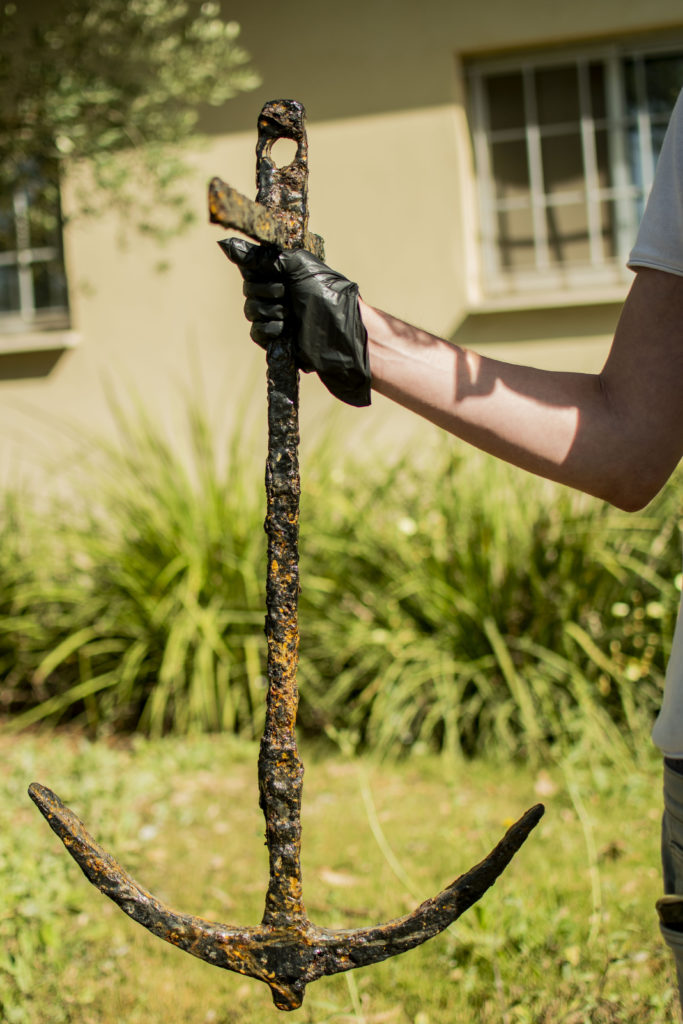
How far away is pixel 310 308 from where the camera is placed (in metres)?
1.26

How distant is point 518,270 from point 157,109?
2362mm

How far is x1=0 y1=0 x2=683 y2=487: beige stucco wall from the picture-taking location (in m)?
5.53

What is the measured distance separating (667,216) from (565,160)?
492cm

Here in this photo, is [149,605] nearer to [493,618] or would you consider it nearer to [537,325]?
[493,618]

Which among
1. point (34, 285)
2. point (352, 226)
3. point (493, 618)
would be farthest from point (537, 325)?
point (34, 285)

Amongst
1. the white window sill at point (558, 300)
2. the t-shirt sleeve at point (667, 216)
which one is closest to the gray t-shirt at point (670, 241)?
the t-shirt sleeve at point (667, 216)

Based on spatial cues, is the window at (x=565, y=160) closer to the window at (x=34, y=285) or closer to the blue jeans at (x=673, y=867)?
the window at (x=34, y=285)

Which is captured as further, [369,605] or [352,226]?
[352,226]

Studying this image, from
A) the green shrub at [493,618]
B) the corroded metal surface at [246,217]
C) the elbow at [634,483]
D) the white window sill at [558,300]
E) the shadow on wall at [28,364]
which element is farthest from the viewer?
the shadow on wall at [28,364]

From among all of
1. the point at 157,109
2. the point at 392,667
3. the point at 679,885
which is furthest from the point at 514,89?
the point at 679,885

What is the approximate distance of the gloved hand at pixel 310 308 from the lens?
1265 millimetres

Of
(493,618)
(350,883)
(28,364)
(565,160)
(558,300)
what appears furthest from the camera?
(28,364)

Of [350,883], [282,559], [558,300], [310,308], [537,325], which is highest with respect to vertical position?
[558,300]

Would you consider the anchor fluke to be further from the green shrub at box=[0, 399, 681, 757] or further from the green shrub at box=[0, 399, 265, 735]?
the green shrub at box=[0, 399, 265, 735]
